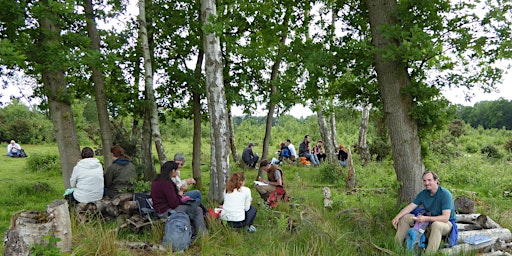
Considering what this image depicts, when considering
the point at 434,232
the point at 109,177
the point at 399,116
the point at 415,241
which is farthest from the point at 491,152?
the point at 109,177

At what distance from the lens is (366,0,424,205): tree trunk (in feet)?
20.1

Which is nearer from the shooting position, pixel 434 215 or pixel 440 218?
pixel 440 218

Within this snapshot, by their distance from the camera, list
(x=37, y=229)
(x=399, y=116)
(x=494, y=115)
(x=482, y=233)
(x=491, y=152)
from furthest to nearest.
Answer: (x=494, y=115)
(x=491, y=152)
(x=399, y=116)
(x=482, y=233)
(x=37, y=229)

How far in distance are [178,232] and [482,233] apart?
4.37 meters

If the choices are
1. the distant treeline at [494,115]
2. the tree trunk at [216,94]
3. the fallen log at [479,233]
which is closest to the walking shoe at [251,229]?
the tree trunk at [216,94]

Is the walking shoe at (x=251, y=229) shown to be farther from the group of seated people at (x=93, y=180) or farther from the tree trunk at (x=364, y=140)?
the tree trunk at (x=364, y=140)

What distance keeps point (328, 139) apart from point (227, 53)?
5.79 metres

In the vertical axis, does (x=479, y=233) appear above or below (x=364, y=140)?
below

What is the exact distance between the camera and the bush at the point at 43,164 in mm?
12973

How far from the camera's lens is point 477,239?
4863mm

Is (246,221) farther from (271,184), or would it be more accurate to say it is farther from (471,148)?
(471,148)

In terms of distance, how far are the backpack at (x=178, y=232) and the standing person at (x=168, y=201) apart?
9.2 inches

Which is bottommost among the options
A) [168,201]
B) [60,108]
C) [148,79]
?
[168,201]

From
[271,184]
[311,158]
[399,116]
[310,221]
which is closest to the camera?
[310,221]
